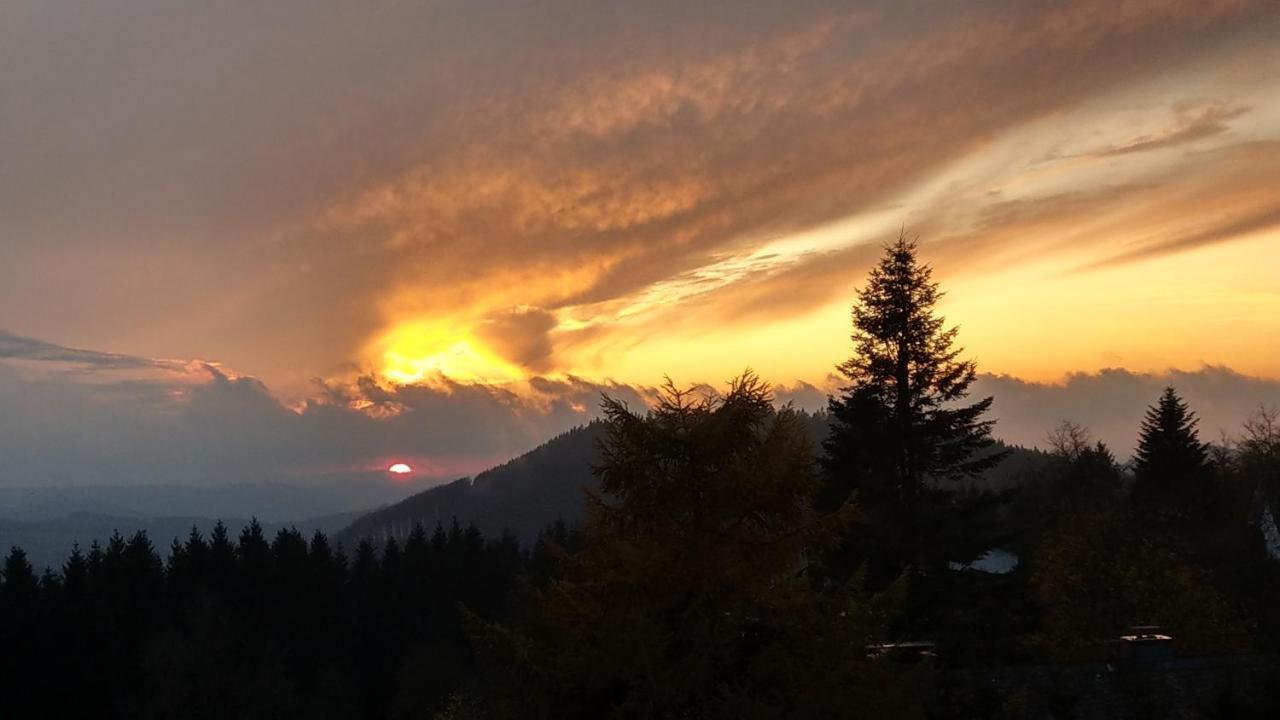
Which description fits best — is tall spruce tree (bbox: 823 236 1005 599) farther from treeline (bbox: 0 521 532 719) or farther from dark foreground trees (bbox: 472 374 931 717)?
treeline (bbox: 0 521 532 719)

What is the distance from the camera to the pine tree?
4434cm

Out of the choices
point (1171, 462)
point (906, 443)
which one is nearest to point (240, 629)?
point (906, 443)

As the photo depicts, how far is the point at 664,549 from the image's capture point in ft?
41.1

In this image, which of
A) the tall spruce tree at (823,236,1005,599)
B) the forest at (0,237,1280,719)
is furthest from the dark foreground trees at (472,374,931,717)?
the tall spruce tree at (823,236,1005,599)

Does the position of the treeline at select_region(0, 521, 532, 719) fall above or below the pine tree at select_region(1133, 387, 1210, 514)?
below

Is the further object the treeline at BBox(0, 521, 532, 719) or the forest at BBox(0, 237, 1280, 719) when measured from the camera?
the treeline at BBox(0, 521, 532, 719)

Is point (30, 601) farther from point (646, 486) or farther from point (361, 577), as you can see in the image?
point (646, 486)

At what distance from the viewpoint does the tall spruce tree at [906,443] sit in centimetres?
2441

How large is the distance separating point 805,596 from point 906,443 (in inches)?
551

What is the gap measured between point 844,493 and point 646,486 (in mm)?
14579

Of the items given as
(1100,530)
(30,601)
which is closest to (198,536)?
(30,601)

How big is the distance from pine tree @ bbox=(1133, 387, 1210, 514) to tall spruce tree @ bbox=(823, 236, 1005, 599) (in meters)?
23.0

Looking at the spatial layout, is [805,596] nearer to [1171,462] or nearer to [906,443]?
[906,443]

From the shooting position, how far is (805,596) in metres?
12.5
